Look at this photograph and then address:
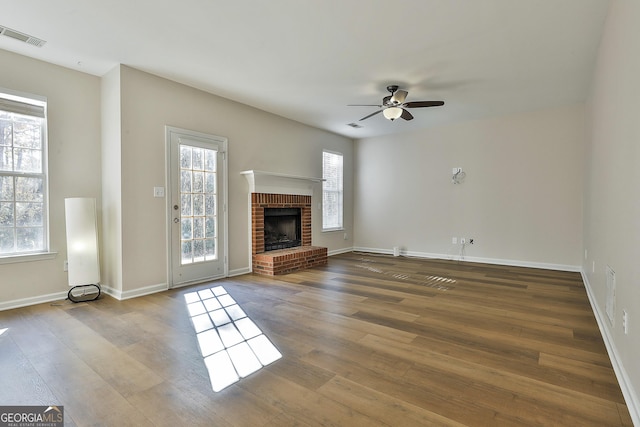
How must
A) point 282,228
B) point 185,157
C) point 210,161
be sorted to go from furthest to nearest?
point 282,228
point 210,161
point 185,157

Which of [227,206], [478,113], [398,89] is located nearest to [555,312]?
[398,89]

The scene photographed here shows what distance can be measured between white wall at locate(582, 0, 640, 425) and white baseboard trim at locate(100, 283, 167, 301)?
14.6 ft

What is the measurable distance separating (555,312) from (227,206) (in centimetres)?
434

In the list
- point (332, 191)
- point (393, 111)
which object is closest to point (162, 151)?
point (393, 111)

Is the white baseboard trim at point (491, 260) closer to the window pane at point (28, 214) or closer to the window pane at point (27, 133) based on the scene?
the window pane at point (28, 214)

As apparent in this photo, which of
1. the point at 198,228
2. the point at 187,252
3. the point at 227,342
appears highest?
the point at 198,228

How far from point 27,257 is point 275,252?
320 cm

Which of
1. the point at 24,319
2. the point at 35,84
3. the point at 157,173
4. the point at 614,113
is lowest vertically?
the point at 24,319

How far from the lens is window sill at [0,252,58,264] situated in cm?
341

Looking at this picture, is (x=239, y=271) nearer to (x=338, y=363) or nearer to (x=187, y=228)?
(x=187, y=228)

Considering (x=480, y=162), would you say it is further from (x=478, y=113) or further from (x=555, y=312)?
(x=555, y=312)

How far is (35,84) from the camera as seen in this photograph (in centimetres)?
361

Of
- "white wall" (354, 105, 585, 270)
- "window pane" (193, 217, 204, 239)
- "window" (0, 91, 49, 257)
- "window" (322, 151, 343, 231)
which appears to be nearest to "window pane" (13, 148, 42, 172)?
"window" (0, 91, 49, 257)

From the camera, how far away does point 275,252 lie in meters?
5.62
